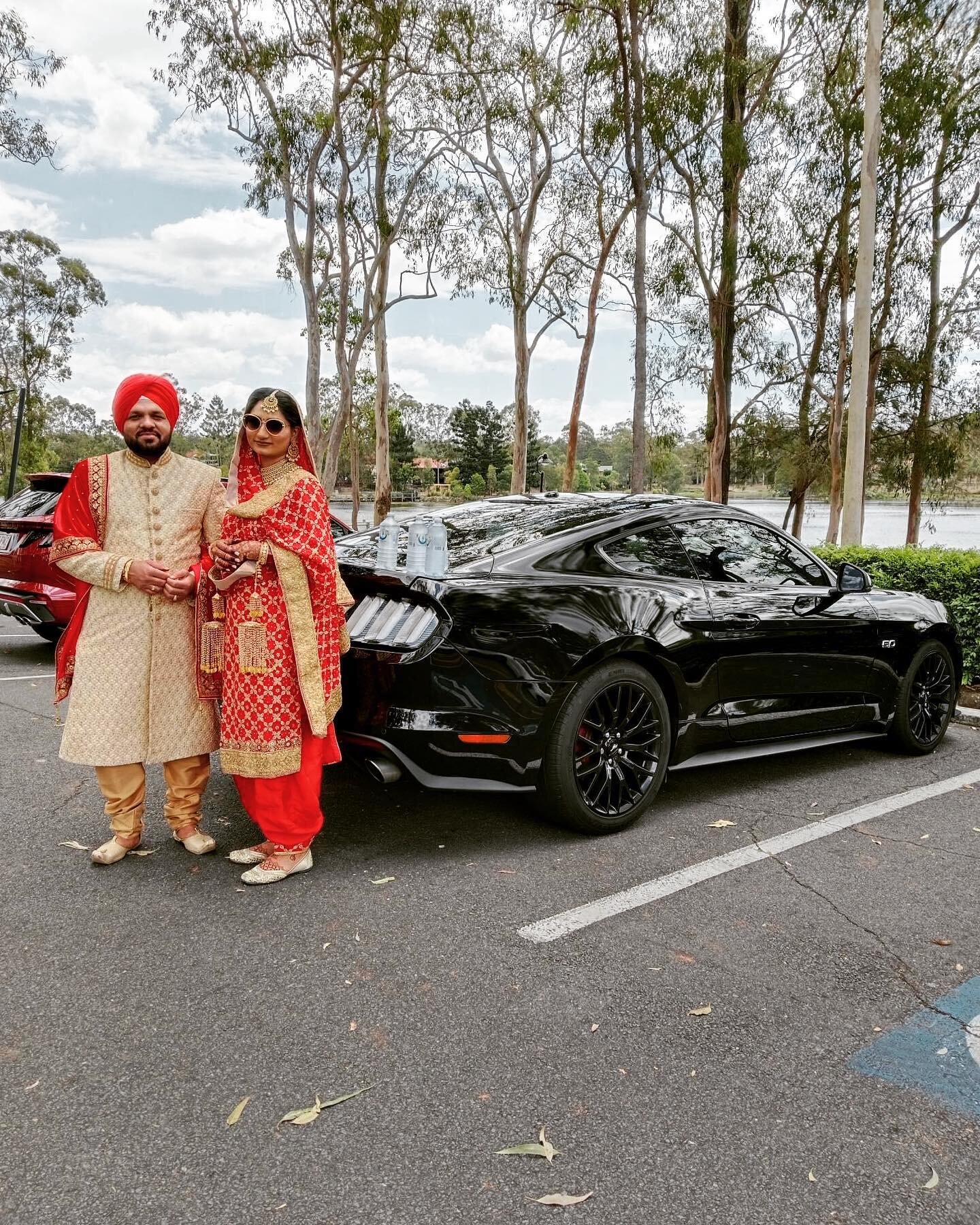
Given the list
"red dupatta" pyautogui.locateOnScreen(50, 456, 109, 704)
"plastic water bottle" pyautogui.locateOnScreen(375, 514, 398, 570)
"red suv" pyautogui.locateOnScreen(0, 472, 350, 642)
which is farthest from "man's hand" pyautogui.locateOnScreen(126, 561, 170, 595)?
"red suv" pyautogui.locateOnScreen(0, 472, 350, 642)

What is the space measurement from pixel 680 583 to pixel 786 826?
1192mm

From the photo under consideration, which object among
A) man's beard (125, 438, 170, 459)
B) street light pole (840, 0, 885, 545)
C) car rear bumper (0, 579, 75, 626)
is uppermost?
street light pole (840, 0, 885, 545)

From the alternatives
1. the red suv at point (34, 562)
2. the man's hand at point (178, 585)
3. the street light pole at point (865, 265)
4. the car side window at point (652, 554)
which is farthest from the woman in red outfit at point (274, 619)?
the street light pole at point (865, 265)

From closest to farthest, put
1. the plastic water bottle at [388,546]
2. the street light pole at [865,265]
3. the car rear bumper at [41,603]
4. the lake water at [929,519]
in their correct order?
the plastic water bottle at [388,546]
the car rear bumper at [41,603]
the street light pole at [865,265]
the lake water at [929,519]

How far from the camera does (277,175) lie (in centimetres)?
2269

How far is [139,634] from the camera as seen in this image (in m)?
3.42

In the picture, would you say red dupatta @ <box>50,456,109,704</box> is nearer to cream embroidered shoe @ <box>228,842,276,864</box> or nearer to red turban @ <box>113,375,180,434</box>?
red turban @ <box>113,375,180,434</box>

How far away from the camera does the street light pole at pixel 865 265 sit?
10859 millimetres

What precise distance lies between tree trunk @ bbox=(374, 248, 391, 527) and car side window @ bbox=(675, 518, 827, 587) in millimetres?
21291

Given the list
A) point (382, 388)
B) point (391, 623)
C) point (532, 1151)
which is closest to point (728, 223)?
point (382, 388)

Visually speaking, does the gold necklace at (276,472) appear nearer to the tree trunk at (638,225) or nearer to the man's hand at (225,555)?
the man's hand at (225,555)

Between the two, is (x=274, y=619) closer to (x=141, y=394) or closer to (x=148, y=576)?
(x=148, y=576)

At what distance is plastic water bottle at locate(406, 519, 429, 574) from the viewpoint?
3.67 m

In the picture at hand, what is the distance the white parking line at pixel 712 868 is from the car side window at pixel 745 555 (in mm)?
1181
